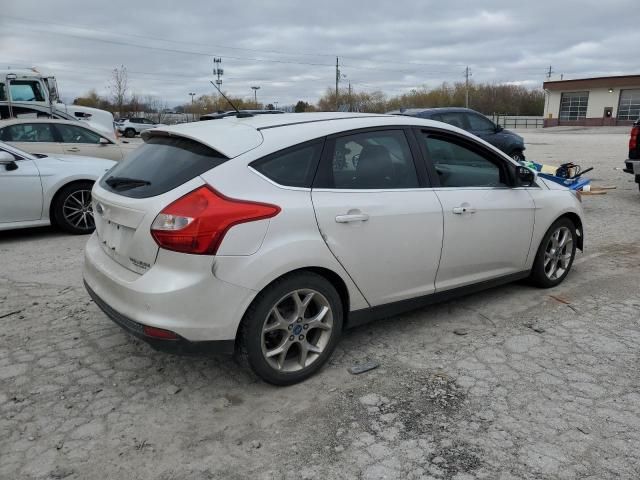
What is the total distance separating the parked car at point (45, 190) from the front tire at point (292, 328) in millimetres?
4885

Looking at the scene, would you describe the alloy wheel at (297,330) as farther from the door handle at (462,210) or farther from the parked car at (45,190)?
the parked car at (45,190)

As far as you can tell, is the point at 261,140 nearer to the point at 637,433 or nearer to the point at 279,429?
the point at 279,429

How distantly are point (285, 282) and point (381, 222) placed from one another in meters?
0.77

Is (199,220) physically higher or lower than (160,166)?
lower

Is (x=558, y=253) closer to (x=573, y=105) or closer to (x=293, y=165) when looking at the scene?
(x=293, y=165)

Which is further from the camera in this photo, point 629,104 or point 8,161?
point 629,104

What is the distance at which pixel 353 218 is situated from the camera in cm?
327

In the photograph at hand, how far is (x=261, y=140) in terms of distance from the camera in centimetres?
316

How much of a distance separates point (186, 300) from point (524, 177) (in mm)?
2996

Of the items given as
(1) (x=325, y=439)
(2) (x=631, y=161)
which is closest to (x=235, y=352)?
(1) (x=325, y=439)

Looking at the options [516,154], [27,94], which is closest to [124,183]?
[516,154]

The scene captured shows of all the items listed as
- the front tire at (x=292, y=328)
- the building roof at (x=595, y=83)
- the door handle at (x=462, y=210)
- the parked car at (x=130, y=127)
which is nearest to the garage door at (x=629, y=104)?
the building roof at (x=595, y=83)

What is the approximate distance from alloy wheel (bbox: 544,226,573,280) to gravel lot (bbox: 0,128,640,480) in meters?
0.38

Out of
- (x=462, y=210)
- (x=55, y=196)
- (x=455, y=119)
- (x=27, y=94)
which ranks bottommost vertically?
(x=55, y=196)
